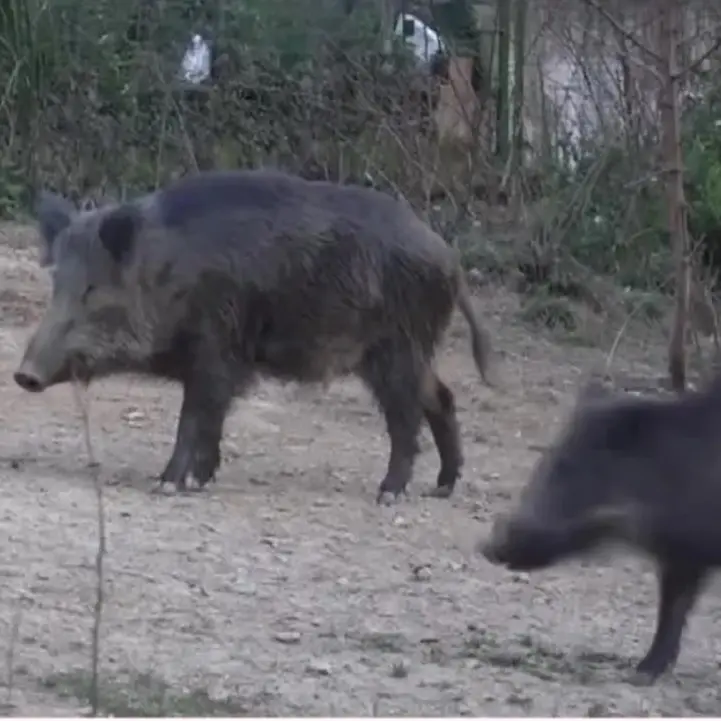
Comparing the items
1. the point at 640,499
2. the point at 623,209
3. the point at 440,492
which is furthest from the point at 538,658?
the point at 623,209

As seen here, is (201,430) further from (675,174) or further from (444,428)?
(675,174)

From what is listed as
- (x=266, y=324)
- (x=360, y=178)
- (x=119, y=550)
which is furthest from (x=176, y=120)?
(x=119, y=550)

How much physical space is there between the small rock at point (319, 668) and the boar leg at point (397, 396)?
7.71 feet

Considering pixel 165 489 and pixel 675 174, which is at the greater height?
pixel 675 174

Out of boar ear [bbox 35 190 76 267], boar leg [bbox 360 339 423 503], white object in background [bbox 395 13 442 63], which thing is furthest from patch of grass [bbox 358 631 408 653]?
white object in background [bbox 395 13 442 63]

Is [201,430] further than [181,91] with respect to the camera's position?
No

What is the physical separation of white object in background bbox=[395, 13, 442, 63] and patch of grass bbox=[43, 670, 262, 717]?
8599 mm

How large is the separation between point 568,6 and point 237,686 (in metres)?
7.52

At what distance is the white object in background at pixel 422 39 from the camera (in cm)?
1275

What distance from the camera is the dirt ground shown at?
184 inches

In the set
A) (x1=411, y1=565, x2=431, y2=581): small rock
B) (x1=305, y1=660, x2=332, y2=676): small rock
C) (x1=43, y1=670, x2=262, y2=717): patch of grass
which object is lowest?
(x1=43, y1=670, x2=262, y2=717): patch of grass

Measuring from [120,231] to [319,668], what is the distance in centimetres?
254

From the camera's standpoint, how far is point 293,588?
18.8 ft

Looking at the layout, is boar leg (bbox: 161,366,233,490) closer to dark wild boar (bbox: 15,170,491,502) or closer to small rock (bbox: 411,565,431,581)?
dark wild boar (bbox: 15,170,491,502)
